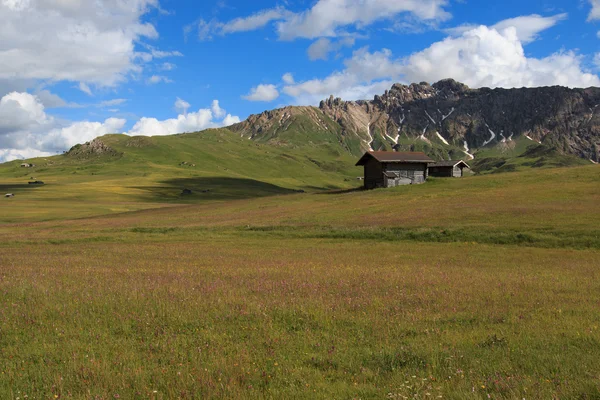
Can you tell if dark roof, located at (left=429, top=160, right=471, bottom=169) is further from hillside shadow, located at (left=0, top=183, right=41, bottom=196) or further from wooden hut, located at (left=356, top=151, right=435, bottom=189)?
hillside shadow, located at (left=0, top=183, right=41, bottom=196)

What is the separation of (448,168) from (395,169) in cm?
3417

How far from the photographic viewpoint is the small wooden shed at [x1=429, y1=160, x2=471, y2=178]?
420ft

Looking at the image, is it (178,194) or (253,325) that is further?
(178,194)

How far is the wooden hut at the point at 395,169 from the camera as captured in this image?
101 m

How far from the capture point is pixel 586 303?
13734 millimetres

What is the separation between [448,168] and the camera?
423ft

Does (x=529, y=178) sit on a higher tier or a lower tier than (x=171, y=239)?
higher

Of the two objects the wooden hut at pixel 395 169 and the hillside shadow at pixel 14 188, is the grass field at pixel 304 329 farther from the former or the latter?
the hillside shadow at pixel 14 188

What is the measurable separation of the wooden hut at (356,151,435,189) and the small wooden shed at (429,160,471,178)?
26.4 metres

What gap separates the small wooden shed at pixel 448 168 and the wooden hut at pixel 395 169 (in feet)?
86.6

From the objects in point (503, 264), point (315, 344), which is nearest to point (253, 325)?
point (315, 344)

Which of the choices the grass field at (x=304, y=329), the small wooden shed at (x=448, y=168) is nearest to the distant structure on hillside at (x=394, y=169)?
the small wooden shed at (x=448, y=168)

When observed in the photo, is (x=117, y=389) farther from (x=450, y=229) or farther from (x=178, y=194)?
(x=178, y=194)

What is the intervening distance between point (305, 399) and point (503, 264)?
22.5 metres
